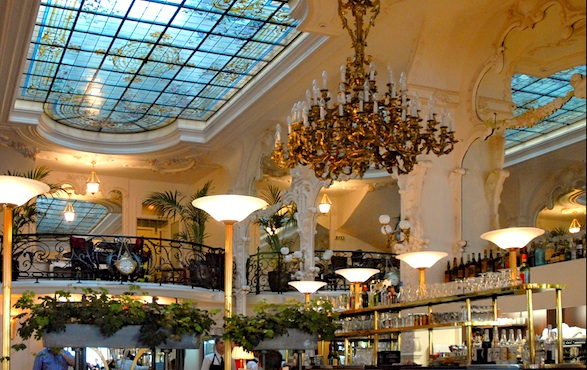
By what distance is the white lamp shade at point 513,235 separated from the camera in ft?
26.5

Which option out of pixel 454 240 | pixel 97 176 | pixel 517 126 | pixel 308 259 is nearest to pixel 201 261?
pixel 308 259

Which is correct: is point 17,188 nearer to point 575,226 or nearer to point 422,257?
point 422,257

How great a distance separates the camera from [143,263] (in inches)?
679

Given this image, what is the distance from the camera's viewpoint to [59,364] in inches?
428

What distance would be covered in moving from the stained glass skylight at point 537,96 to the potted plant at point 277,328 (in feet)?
14.1

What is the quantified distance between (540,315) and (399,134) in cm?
330

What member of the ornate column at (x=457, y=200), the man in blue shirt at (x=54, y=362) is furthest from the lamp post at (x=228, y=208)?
the ornate column at (x=457, y=200)

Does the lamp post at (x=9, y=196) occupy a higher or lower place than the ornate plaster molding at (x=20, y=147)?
lower

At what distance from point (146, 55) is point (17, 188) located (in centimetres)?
774

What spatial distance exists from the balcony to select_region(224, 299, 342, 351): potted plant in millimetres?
7803

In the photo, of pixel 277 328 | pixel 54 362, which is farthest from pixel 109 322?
pixel 54 362

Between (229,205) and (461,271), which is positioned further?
(461,271)

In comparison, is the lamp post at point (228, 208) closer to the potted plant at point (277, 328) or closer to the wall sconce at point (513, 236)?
the potted plant at point (277, 328)

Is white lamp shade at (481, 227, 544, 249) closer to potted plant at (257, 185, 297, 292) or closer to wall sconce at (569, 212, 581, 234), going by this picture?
wall sconce at (569, 212, 581, 234)
